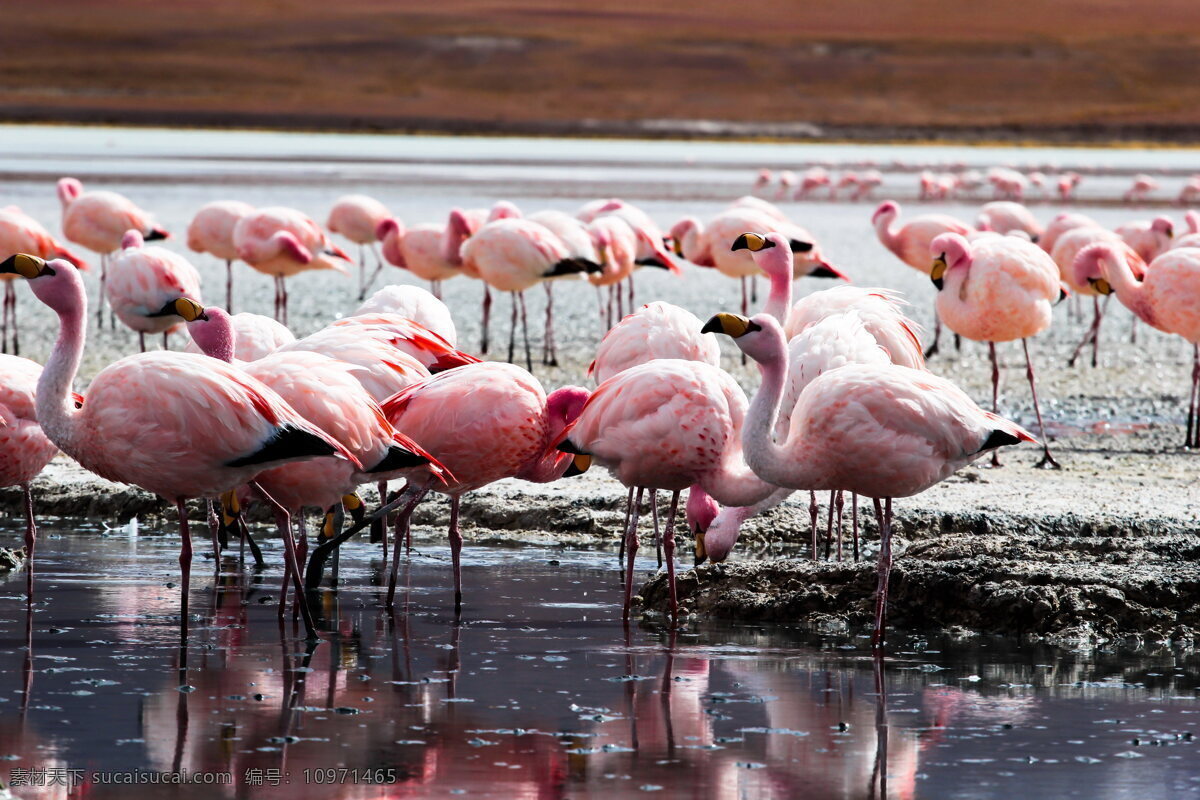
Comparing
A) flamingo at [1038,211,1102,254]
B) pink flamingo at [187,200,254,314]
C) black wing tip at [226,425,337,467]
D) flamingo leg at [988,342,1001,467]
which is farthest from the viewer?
flamingo at [1038,211,1102,254]

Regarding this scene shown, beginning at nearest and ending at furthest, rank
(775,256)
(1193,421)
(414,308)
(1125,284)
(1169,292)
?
(775,256), (414,308), (1169,292), (1125,284), (1193,421)

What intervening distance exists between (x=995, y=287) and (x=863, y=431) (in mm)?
3887

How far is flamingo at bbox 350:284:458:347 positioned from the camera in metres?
7.38

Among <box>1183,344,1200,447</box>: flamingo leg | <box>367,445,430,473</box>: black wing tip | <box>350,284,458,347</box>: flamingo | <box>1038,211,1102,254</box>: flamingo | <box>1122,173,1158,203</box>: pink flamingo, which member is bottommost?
<box>367,445,430,473</box>: black wing tip

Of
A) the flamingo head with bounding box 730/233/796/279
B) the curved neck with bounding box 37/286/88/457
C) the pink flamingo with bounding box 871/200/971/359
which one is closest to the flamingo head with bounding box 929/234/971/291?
the flamingo head with bounding box 730/233/796/279

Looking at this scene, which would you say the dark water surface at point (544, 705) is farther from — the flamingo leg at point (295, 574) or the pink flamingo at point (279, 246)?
the pink flamingo at point (279, 246)

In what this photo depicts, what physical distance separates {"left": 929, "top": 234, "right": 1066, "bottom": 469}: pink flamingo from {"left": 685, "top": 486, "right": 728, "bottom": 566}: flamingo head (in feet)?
9.64

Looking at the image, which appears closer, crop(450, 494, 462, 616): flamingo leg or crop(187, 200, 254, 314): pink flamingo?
crop(450, 494, 462, 616): flamingo leg

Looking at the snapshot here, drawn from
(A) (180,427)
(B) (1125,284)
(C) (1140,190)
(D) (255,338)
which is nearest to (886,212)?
(B) (1125,284)

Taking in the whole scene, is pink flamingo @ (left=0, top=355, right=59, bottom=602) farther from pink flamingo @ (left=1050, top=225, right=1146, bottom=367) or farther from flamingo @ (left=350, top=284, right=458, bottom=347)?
pink flamingo @ (left=1050, top=225, right=1146, bottom=367)

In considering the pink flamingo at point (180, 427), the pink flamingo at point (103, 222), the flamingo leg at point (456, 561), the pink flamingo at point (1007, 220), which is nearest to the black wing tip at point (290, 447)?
the pink flamingo at point (180, 427)

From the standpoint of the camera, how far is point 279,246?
40.2 ft

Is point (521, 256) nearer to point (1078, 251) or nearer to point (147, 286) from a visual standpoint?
point (147, 286)

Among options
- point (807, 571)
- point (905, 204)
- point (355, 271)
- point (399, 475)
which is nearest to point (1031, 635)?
point (807, 571)
